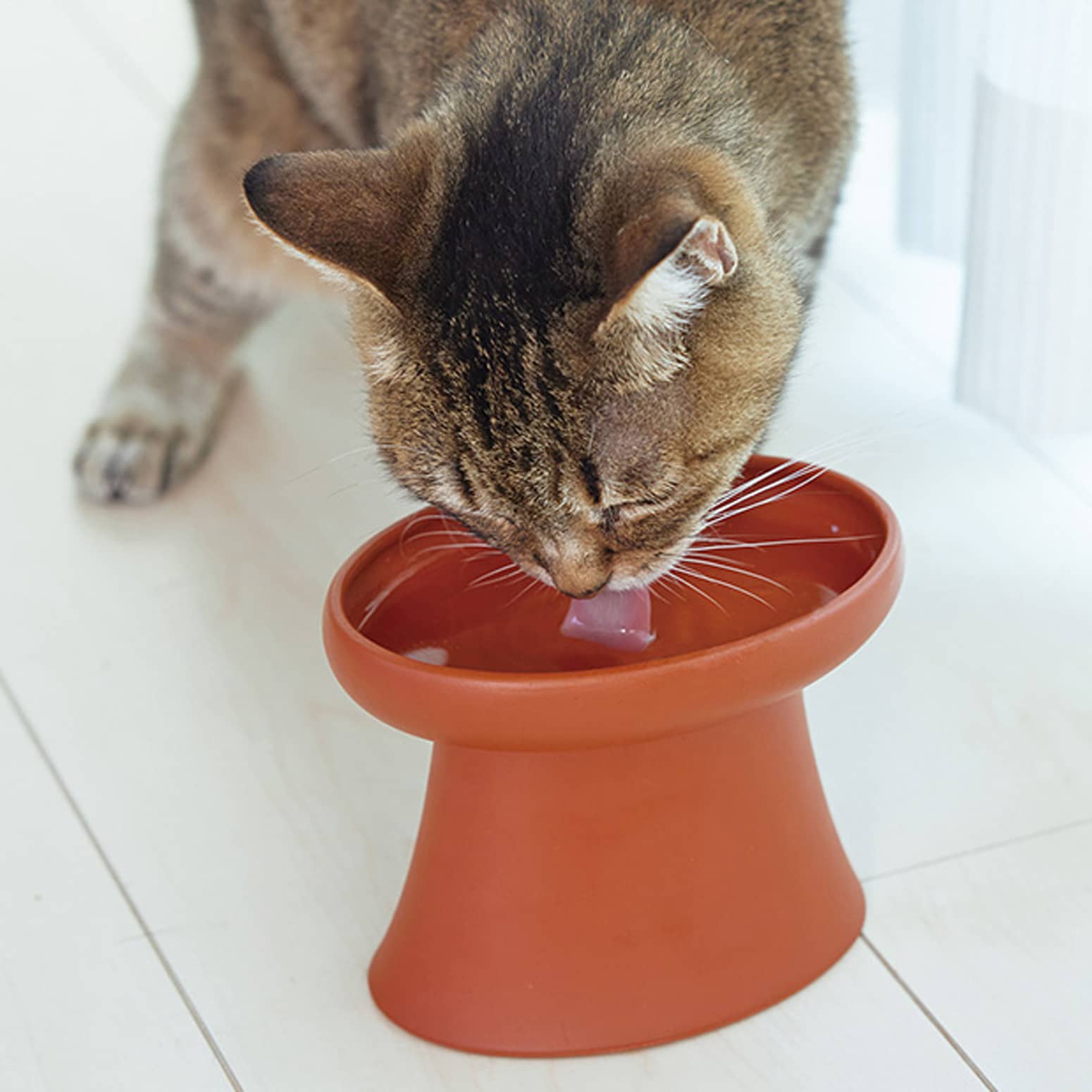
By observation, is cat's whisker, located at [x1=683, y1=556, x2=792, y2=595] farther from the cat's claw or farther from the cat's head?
the cat's claw

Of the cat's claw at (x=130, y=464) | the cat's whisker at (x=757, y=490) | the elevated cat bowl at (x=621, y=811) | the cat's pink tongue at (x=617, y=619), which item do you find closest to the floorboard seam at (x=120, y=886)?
the elevated cat bowl at (x=621, y=811)

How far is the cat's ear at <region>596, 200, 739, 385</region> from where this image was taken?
33.7 inches

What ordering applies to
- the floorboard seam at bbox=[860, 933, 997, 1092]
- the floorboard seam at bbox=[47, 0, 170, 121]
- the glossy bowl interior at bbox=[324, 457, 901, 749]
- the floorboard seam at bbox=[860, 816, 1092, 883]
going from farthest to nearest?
the floorboard seam at bbox=[47, 0, 170, 121], the floorboard seam at bbox=[860, 816, 1092, 883], the floorboard seam at bbox=[860, 933, 997, 1092], the glossy bowl interior at bbox=[324, 457, 901, 749]

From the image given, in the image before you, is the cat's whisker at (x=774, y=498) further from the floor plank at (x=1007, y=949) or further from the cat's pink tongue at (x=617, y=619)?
the floor plank at (x=1007, y=949)

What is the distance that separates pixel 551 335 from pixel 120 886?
1.93 ft

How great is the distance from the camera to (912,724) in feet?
4.43

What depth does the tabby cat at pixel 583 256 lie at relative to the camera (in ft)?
3.19

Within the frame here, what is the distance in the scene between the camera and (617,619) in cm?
110

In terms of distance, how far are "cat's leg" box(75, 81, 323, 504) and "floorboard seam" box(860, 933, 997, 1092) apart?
911 mm

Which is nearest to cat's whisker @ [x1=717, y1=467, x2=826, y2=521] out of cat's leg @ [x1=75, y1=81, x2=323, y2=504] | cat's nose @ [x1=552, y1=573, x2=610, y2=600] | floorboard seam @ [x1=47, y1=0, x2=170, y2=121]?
cat's nose @ [x1=552, y1=573, x2=610, y2=600]

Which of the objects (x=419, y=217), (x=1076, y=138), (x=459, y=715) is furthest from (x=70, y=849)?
(x=1076, y=138)

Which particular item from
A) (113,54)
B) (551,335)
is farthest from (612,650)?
(113,54)

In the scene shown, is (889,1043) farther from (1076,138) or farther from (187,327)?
(187,327)

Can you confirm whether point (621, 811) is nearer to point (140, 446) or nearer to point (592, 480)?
point (592, 480)
